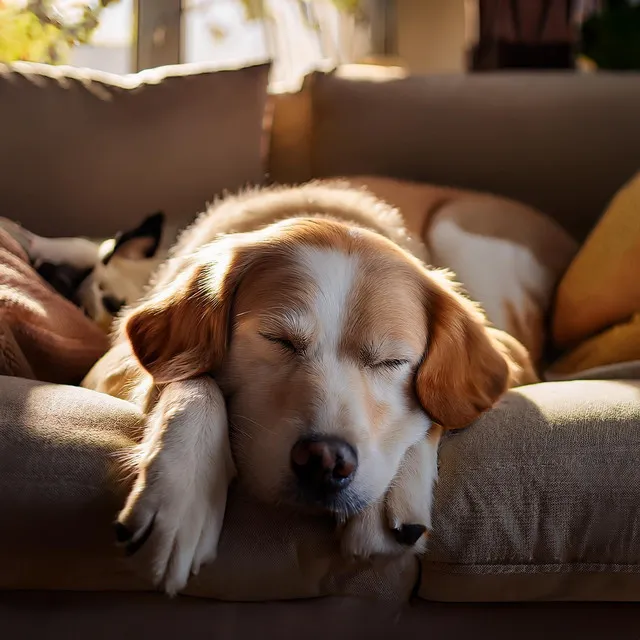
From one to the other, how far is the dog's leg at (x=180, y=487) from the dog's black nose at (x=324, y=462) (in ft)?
0.43

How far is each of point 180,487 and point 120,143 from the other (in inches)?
62.5

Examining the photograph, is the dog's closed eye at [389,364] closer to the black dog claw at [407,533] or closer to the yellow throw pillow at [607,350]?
the black dog claw at [407,533]

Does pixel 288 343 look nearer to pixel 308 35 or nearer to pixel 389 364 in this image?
pixel 389 364

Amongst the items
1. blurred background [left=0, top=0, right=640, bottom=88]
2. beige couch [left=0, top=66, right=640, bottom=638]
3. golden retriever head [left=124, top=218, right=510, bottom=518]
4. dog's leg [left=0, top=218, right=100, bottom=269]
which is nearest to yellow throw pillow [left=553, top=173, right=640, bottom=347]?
beige couch [left=0, top=66, right=640, bottom=638]

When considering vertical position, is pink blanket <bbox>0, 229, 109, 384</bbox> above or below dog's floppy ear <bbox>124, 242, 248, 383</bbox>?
below

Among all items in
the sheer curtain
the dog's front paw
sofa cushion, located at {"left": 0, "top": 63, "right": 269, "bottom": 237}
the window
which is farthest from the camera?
the sheer curtain

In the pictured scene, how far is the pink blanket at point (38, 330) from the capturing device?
1.58 m

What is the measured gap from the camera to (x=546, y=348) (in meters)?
2.37

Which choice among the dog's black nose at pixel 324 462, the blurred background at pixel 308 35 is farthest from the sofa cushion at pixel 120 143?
the dog's black nose at pixel 324 462

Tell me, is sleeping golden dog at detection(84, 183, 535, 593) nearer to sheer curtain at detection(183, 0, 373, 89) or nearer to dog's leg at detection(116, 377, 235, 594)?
dog's leg at detection(116, 377, 235, 594)

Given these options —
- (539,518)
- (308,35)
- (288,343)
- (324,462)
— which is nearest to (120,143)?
(288,343)

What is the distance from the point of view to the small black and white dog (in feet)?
6.45

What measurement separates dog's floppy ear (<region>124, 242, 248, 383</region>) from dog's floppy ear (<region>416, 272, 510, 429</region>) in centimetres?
37

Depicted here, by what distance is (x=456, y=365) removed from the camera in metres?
1.35
